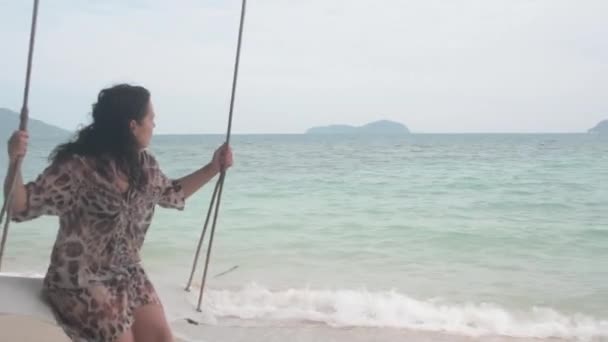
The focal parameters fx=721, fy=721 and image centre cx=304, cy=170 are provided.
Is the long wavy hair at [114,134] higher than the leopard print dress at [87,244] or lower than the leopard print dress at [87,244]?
higher

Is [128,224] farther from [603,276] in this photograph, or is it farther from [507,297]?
[603,276]

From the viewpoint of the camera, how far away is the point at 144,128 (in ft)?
7.14

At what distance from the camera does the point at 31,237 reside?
8.20 m

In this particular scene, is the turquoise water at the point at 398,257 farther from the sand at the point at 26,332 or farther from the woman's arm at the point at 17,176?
the woman's arm at the point at 17,176

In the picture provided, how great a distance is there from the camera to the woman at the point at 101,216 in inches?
80.2

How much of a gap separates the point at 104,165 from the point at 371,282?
177 inches

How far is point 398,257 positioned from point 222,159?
16.8ft

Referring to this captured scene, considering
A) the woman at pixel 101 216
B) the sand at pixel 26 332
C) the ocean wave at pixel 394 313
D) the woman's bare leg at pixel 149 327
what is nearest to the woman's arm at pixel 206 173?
the woman at pixel 101 216

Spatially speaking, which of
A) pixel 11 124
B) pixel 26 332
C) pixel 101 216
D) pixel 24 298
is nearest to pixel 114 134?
pixel 101 216

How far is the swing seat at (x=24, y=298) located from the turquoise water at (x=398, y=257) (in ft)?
2.30

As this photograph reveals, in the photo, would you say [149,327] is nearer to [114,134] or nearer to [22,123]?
[114,134]

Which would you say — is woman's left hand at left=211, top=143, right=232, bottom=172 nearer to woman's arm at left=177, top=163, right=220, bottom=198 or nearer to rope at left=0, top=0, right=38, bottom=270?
woman's arm at left=177, top=163, right=220, bottom=198

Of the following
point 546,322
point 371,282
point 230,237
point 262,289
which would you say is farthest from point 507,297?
point 230,237

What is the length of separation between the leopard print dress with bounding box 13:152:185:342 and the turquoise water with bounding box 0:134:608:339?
0.74 metres
